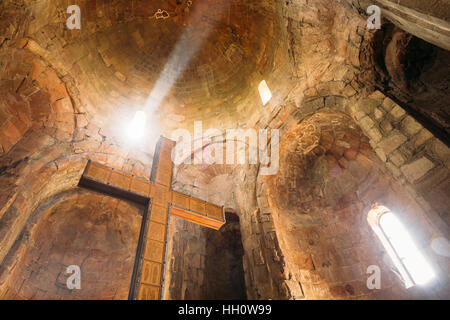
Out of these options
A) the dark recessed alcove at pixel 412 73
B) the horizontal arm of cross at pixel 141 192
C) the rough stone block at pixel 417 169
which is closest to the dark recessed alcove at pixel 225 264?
the horizontal arm of cross at pixel 141 192

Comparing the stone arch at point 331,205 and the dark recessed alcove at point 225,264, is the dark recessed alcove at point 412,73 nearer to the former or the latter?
the stone arch at point 331,205

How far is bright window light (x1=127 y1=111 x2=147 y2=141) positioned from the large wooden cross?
11.2 feet

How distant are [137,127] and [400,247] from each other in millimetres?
8082

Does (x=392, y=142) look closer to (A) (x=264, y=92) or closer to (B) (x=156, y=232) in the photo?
(B) (x=156, y=232)

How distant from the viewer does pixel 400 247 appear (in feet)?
19.7

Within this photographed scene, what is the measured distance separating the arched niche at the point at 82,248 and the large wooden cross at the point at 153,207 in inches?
190

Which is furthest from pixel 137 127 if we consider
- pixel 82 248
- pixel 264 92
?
pixel 82 248

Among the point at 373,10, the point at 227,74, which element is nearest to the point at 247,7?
the point at 227,74

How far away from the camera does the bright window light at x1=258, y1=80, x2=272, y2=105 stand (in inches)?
296

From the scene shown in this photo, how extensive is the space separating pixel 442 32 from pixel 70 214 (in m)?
11.7

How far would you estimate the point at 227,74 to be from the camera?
30.3 ft

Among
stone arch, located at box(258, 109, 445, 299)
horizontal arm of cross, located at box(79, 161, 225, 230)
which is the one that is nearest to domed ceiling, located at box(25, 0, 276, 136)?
stone arch, located at box(258, 109, 445, 299)

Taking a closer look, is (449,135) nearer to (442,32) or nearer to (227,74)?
(442,32)
